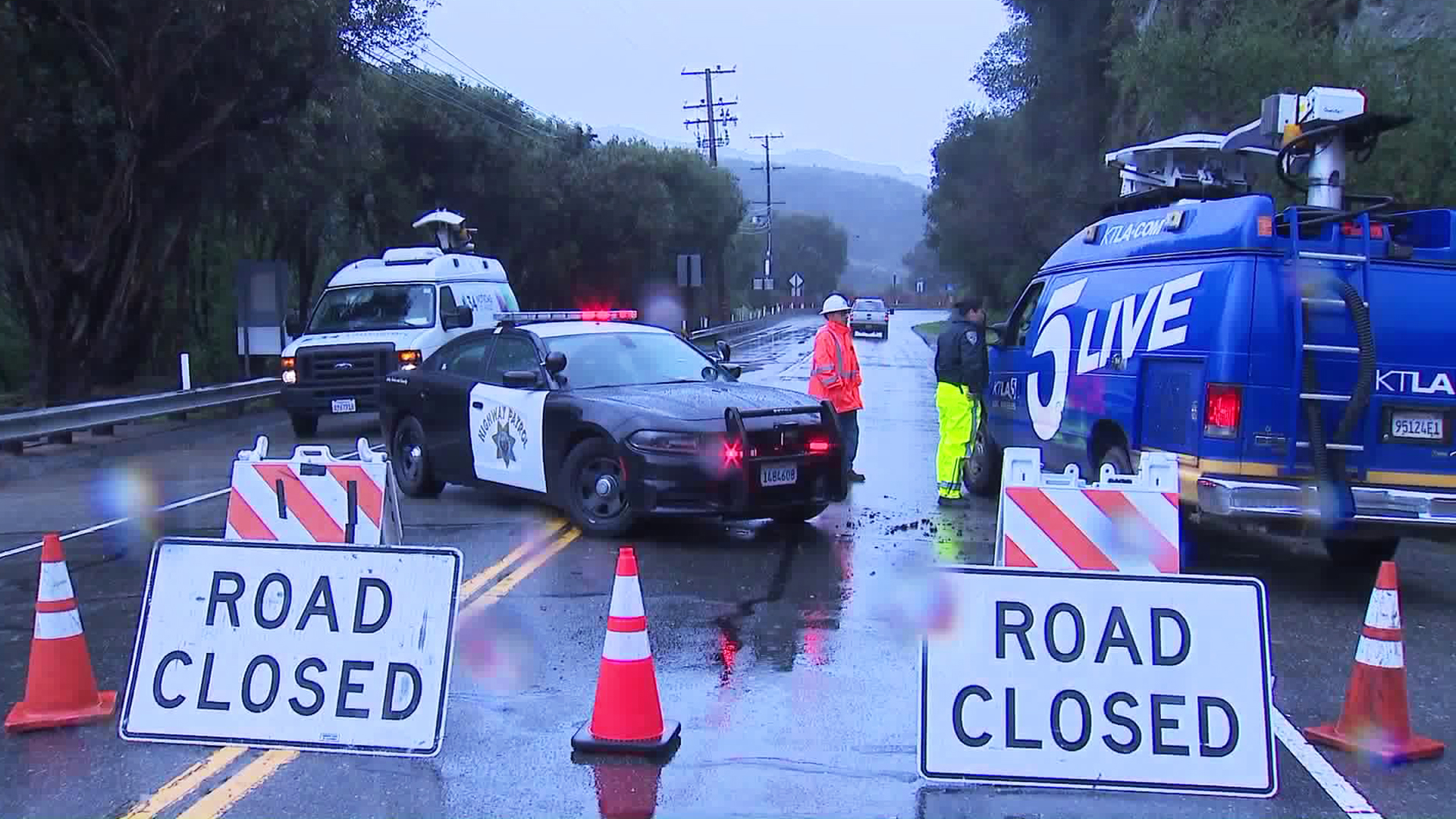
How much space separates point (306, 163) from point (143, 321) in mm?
4782

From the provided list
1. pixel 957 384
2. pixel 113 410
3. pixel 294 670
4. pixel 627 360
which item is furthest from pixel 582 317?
pixel 113 410

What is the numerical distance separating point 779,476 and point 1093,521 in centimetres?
351

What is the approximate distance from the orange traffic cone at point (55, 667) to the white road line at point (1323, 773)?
4975 millimetres

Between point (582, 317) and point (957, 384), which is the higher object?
point (582, 317)

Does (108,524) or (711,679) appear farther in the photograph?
(108,524)

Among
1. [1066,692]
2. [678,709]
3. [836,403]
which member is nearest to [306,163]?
[836,403]

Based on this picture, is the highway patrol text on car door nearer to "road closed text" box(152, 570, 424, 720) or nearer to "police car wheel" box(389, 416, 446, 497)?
"police car wheel" box(389, 416, 446, 497)

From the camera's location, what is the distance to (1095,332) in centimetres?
958

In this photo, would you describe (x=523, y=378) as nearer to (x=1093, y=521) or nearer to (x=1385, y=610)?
(x=1093, y=521)

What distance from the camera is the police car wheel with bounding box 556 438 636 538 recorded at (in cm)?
948

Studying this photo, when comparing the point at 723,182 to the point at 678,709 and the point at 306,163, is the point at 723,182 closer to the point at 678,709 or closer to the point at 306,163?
the point at 306,163

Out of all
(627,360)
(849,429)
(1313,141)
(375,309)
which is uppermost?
(1313,141)

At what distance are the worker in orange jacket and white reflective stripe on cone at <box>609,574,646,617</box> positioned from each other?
6465 mm

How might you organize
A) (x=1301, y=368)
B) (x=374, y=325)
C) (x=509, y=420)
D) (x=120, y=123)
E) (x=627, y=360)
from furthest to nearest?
(x=120, y=123) < (x=374, y=325) < (x=627, y=360) < (x=509, y=420) < (x=1301, y=368)
